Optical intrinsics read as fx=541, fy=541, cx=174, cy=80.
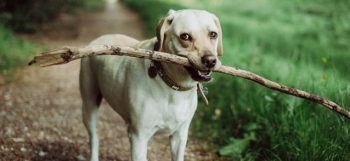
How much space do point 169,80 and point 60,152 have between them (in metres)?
2.03

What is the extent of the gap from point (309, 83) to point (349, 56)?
452 centimetres

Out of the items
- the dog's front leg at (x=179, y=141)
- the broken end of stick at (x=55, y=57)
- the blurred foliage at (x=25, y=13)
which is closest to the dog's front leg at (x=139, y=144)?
the dog's front leg at (x=179, y=141)

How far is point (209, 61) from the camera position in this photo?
3.50 m

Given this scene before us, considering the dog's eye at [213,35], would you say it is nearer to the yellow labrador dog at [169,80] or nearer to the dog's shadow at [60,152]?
the yellow labrador dog at [169,80]

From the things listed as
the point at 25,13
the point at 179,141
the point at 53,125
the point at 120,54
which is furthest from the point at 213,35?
the point at 25,13

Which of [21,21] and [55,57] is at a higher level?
[55,57]

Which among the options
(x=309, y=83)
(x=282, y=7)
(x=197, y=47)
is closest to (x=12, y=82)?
(x=309, y=83)

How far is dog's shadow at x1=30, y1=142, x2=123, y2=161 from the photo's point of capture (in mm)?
5227

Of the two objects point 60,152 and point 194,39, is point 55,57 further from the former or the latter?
point 60,152

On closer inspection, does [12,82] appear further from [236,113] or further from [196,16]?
[196,16]

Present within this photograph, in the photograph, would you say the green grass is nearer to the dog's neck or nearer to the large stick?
the large stick

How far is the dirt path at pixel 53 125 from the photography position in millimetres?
5426

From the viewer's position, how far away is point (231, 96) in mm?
6617

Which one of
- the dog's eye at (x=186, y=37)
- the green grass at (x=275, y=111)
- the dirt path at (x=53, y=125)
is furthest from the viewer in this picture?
the dirt path at (x=53, y=125)
